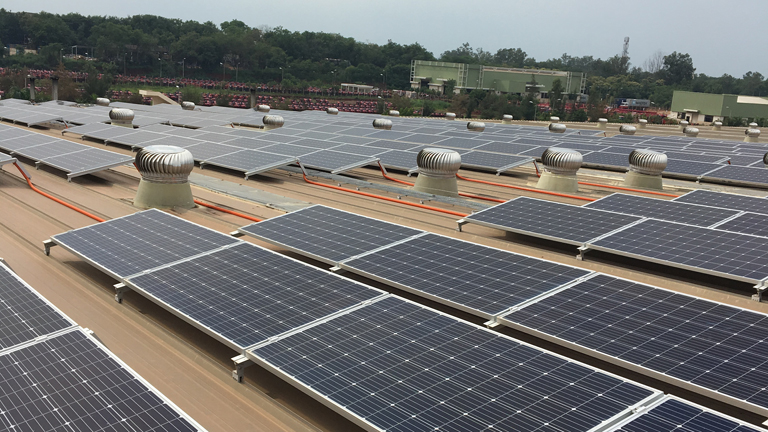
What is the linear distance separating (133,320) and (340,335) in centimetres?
421

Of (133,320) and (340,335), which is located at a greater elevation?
(340,335)

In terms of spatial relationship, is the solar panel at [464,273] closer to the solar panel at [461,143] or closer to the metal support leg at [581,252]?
the metal support leg at [581,252]

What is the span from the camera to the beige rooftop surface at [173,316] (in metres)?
8.27

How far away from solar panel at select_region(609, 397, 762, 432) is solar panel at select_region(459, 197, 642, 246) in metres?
7.41

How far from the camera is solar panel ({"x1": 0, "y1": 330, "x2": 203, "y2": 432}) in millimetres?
6266

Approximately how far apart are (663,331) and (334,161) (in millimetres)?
17368

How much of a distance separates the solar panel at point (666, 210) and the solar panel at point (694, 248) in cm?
177

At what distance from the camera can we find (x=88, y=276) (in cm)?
1259

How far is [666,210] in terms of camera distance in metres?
17.0

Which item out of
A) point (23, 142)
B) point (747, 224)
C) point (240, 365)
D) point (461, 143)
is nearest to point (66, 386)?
point (240, 365)

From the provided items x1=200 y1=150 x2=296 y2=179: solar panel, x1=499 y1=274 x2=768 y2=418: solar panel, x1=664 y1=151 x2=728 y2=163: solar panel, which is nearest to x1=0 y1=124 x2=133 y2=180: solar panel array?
x1=200 y1=150 x2=296 y2=179: solar panel

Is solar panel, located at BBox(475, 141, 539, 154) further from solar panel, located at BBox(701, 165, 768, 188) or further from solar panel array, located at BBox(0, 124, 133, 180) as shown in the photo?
solar panel array, located at BBox(0, 124, 133, 180)

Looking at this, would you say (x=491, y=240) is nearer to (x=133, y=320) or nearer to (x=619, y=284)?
(x=619, y=284)

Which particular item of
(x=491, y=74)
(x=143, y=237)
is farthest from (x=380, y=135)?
(x=491, y=74)
